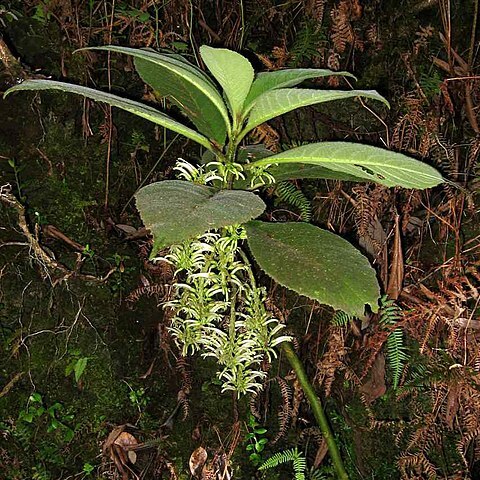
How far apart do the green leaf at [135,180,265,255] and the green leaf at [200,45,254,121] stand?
0.19 meters

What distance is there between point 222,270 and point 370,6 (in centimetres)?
122

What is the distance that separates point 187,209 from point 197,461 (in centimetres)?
104

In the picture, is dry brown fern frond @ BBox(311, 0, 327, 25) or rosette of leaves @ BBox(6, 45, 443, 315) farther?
dry brown fern frond @ BBox(311, 0, 327, 25)

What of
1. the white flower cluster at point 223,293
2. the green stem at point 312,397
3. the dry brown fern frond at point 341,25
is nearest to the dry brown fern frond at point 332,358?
the green stem at point 312,397

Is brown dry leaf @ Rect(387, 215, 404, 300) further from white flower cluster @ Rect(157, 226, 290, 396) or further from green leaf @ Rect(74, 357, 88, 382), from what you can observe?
green leaf @ Rect(74, 357, 88, 382)

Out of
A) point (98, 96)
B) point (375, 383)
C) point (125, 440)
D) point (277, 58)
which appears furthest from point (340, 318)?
point (98, 96)

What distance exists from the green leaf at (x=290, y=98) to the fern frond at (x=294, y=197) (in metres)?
0.56

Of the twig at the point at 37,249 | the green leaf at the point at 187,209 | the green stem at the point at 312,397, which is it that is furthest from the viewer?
the twig at the point at 37,249

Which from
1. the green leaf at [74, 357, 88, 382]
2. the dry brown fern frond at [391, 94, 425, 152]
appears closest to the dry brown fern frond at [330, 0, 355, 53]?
the dry brown fern frond at [391, 94, 425, 152]

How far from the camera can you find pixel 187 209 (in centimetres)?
78

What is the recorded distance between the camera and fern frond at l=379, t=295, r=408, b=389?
1.49 m

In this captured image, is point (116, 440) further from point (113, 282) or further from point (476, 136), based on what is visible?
point (476, 136)

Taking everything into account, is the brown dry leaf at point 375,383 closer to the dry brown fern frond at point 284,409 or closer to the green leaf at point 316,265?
the dry brown fern frond at point 284,409

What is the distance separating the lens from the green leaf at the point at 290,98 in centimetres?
86
